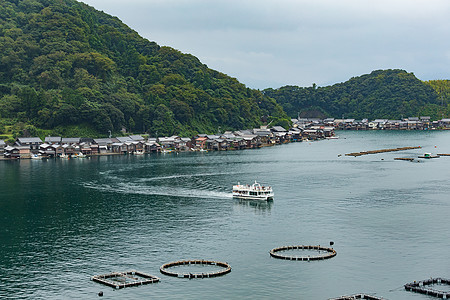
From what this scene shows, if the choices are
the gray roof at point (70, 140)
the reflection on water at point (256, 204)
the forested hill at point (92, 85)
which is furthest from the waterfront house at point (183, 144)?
the reflection on water at point (256, 204)

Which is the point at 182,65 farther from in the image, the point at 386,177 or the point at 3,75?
the point at 386,177

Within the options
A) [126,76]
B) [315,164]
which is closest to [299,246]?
[315,164]

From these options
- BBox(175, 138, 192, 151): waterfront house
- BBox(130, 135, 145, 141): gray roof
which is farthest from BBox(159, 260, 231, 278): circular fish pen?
BBox(175, 138, 192, 151): waterfront house

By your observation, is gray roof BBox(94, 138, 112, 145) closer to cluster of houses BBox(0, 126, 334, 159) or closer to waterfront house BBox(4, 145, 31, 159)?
cluster of houses BBox(0, 126, 334, 159)

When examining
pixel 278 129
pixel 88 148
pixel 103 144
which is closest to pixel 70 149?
pixel 88 148

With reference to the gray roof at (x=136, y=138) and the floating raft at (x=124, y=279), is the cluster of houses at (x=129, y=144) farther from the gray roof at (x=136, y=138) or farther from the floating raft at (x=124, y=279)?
the floating raft at (x=124, y=279)

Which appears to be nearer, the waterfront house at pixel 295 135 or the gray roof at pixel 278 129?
the gray roof at pixel 278 129

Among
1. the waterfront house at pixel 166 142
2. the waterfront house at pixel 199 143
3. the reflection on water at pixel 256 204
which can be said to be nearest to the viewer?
the reflection on water at pixel 256 204

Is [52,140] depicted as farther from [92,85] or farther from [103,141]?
[92,85]
